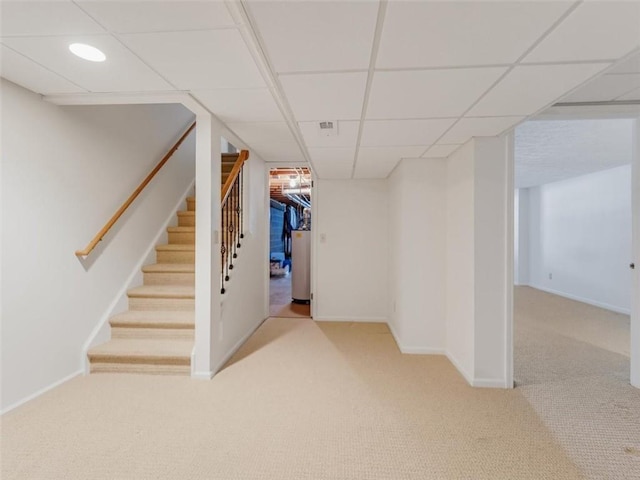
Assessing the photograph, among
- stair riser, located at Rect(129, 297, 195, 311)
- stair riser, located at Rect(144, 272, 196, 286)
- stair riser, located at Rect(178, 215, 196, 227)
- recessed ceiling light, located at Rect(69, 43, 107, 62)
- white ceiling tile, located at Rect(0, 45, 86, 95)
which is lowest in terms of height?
stair riser, located at Rect(129, 297, 195, 311)

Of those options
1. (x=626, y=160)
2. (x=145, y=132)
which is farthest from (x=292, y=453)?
(x=626, y=160)

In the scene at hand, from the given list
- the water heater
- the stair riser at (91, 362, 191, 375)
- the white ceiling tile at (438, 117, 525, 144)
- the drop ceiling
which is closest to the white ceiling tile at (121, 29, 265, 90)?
the drop ceiling

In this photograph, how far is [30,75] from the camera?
1.73m

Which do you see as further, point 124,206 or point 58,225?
point 124,206

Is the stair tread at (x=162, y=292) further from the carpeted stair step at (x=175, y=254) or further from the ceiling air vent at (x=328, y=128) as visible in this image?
the ceiling air vent at (x=328, y=128)

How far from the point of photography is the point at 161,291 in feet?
9.32

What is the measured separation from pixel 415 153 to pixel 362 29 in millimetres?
1765

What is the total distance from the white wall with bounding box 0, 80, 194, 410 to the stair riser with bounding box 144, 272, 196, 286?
0.67 feet

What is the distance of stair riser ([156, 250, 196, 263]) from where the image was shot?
330cm

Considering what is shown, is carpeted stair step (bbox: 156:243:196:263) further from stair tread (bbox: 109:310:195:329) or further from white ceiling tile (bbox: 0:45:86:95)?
white ceiling tile (bbox: 0:45:86:95)

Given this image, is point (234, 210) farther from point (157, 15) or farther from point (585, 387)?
point (585, 387)

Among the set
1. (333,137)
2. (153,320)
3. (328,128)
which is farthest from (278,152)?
(153,320)

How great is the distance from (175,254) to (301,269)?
242 cm

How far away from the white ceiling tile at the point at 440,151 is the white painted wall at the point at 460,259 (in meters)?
0.05
